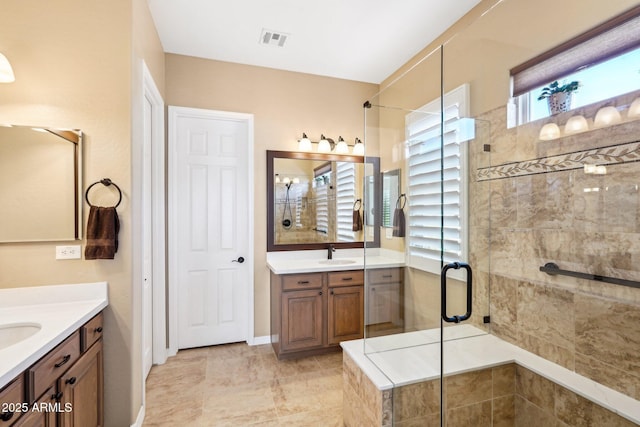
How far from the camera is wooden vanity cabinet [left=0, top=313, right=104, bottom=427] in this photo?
118 cm

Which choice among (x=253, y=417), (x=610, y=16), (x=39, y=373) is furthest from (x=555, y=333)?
(x=39, y=373)

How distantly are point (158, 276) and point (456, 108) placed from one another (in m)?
2.95

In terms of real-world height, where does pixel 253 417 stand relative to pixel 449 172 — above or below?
below

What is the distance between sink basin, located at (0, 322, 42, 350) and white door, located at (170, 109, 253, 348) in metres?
1.58

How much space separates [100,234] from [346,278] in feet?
6.95

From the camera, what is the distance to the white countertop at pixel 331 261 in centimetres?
235

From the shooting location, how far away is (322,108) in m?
3.60

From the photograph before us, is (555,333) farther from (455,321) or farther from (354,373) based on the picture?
(354,373)

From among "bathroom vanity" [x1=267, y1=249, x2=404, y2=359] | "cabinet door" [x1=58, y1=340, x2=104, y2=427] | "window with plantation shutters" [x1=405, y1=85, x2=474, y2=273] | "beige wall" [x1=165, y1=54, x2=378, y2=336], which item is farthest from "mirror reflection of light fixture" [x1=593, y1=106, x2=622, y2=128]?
"cabinet door" [x1=58, y1=340, x2=104, y2=427]

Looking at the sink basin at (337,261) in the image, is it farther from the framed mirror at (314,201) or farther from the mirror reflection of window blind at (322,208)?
the mirror reflection of window blind at (322,208)

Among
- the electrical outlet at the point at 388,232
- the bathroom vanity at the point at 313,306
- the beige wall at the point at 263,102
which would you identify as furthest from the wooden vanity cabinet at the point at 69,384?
the electrical outlet at the point at 388,232

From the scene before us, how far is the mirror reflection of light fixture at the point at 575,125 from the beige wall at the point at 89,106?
2565 millimetres

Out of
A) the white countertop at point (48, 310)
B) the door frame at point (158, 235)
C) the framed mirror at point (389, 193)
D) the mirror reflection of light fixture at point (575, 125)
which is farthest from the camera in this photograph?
the door frame at point (158, 235)

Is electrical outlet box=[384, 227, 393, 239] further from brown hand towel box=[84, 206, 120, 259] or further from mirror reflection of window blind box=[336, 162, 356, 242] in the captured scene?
brown hand towel box=[84, 206, 120, 259]
